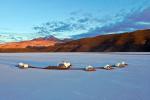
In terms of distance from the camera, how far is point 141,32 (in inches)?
→ 5064

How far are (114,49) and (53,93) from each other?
106 meters

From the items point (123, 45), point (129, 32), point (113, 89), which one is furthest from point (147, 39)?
point (113, 89)

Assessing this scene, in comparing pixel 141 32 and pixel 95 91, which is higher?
pixel 141 32

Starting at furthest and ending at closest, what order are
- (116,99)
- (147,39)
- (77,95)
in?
(147,39), (77,95), (116,99)

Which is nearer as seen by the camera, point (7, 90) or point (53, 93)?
point (53, 93)

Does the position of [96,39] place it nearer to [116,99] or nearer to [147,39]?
[147,39]

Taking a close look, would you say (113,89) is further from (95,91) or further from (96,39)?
(96,39)

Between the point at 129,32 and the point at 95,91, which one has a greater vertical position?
the point at 129,32

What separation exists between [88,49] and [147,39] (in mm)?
24069

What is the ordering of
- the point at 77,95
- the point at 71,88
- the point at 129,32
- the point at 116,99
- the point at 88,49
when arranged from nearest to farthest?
the point at 116,99 → the point at 77,95 → the point at 71,88 → the point at 88,49 → the point at 129,32

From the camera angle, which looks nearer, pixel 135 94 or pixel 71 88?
pixel 135 94

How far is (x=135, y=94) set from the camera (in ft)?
28.9

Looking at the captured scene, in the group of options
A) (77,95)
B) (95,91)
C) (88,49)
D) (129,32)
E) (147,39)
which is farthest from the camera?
(129,32)

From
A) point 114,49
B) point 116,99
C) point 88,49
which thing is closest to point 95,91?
point 116,99
